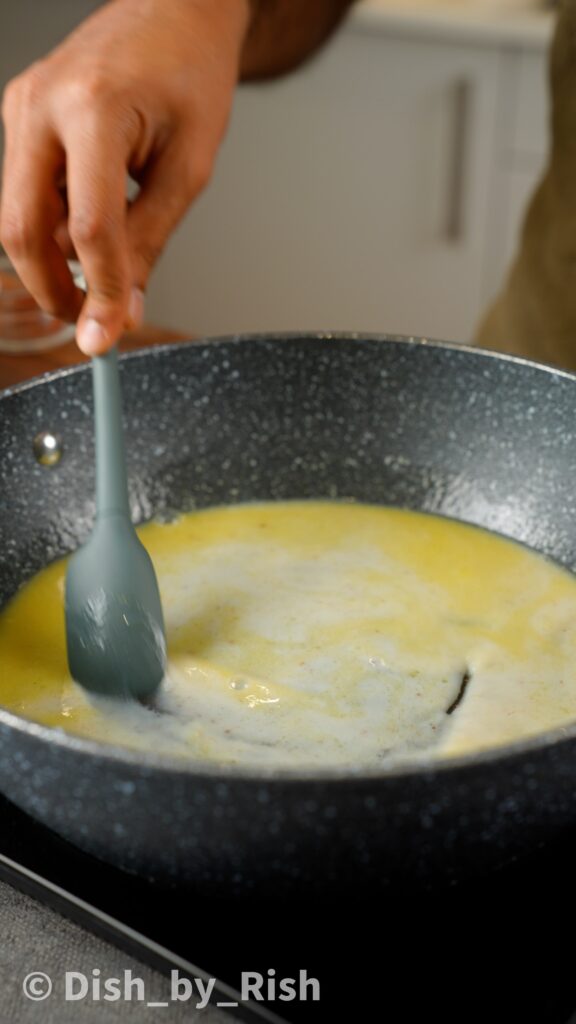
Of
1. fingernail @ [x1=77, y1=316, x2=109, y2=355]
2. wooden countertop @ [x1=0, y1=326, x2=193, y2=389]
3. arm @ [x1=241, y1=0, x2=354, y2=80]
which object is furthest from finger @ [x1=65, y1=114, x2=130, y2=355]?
arm @ [x1=241, y1=0, x2=354, y2=80]

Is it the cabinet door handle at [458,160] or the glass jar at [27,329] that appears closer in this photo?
the glass jar at [27,329]

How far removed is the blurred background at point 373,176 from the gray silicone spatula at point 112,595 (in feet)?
5.06

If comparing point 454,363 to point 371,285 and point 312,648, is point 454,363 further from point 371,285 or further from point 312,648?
point 371,285

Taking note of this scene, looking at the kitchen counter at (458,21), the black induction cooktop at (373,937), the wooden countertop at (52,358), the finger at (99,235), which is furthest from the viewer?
the kitchen counter at (458,21)

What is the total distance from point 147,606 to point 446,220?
1.81 meters

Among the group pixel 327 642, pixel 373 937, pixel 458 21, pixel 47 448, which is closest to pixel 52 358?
pixel 47 448

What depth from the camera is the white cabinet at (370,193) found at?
2.22 meters

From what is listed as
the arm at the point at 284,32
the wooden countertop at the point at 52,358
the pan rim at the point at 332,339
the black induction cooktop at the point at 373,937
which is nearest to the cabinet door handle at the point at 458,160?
the arm at the point at 284,32

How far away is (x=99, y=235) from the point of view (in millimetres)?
725

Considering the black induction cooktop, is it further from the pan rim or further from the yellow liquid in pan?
the pan rim

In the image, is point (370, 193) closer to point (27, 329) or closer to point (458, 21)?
point (458, 21)

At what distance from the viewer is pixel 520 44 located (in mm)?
2139

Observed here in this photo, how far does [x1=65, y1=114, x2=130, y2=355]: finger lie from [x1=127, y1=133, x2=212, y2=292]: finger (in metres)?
0.10

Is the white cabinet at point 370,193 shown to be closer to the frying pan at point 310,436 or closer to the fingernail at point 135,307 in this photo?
the frying pan at point 310,436
